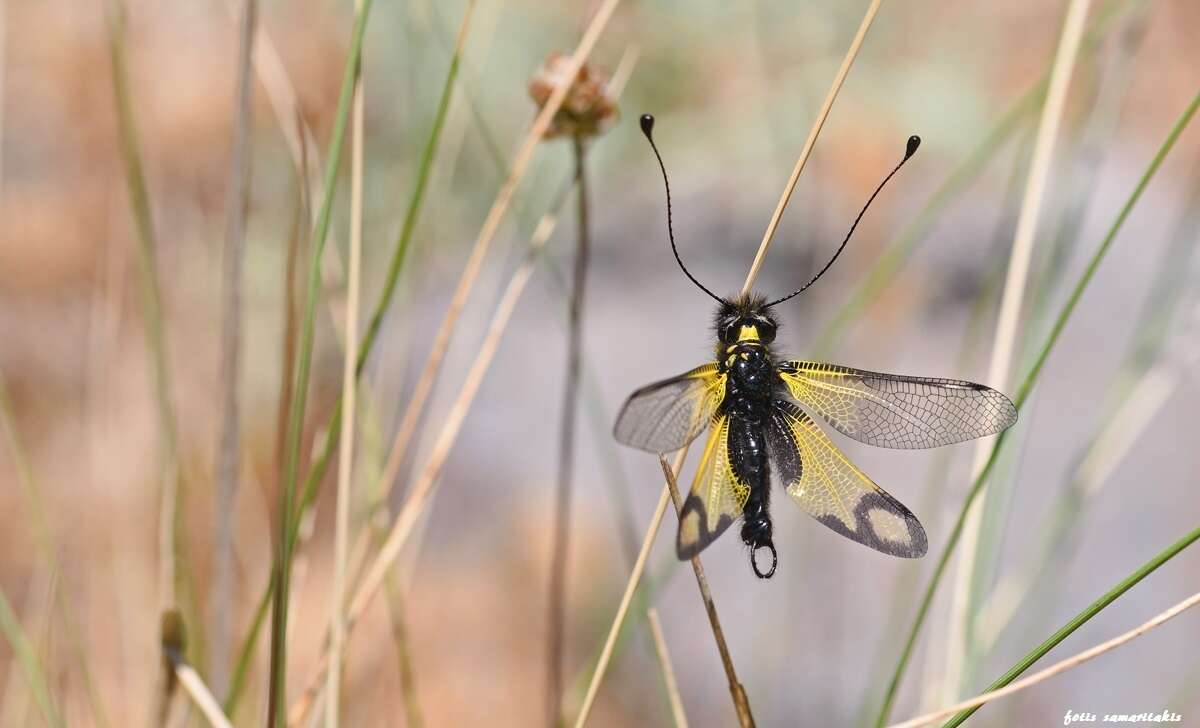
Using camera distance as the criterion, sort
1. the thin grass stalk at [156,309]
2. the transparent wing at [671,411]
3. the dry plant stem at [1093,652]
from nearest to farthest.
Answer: the dry plant stem at [1093,652]
the transparent wing at [671,411]
the thin grass stalk at [156,309]

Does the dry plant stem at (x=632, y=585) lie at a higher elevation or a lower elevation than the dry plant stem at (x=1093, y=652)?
higher

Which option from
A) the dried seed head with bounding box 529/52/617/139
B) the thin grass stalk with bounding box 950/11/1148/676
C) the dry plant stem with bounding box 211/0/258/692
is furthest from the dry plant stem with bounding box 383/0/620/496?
the thin grass stalk with bounding box 950/11/1148/676

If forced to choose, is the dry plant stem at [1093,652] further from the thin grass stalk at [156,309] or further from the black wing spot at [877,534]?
the thin grass stalk at [156,309]

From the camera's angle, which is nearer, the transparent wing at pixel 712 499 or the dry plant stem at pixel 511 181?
the transparent wing at pixel 712 499

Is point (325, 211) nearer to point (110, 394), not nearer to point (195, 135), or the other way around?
point (110, 394)

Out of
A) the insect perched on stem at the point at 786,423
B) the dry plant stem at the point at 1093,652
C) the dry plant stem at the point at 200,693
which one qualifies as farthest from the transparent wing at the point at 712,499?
the dry plant stem at the point at 200,693

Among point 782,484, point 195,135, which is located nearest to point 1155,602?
point 782,484

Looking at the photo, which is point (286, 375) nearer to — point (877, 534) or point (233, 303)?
point (233, 303)

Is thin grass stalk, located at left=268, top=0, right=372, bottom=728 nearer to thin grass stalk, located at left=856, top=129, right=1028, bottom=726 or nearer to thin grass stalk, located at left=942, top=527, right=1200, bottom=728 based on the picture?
thin grass stalk, located at left=942, top=527, right=1200, bottom=728
